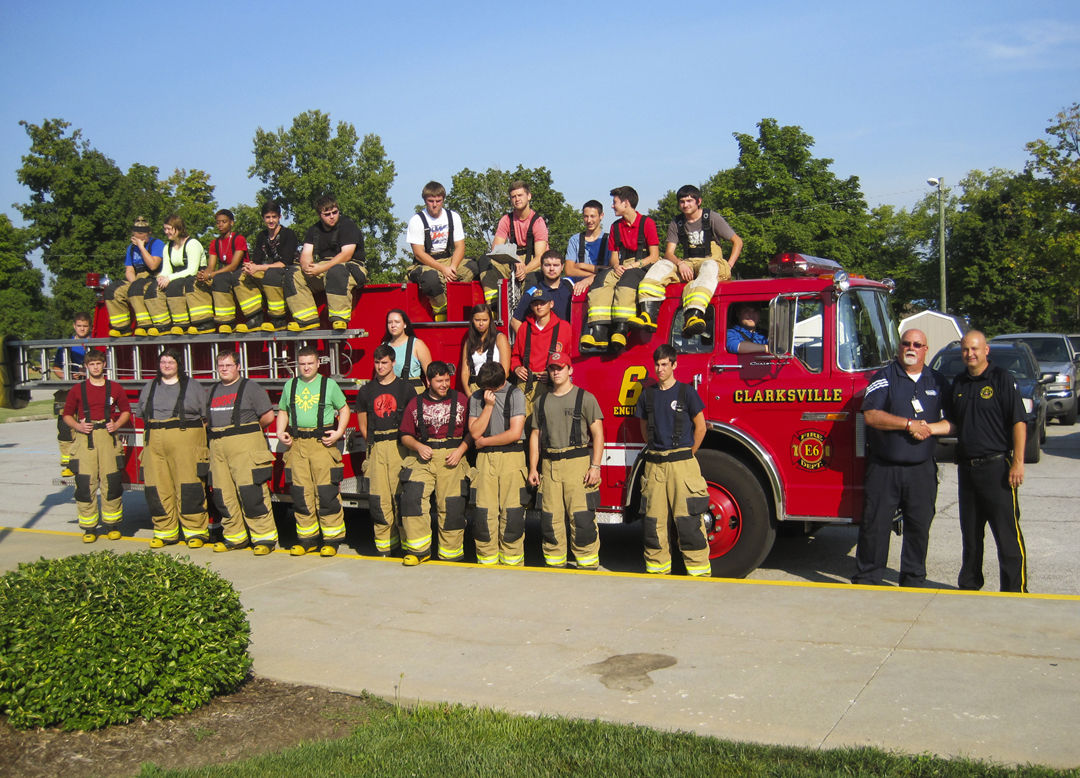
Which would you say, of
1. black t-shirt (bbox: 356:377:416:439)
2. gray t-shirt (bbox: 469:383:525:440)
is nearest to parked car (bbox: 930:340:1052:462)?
gray t-shirt (bbox: 469:383:525:440)

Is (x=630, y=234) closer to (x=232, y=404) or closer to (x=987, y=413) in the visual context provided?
(x=987, y=413)

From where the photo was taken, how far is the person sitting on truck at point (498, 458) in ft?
26.1

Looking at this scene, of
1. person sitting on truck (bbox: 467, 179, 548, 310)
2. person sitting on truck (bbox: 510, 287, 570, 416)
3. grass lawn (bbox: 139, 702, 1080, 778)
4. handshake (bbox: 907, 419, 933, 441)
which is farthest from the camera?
person sitting on truck (bbox: 467, 179, 548, 310)

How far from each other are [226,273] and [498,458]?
11.9 feet

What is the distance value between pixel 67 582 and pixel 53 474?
13.4m

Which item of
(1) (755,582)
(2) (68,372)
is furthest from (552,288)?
(2) (68,372)

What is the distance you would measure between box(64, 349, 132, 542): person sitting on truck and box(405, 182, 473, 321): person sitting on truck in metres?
3.53

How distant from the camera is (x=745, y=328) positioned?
7848 millimetres

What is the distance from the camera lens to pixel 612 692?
5.03 metres

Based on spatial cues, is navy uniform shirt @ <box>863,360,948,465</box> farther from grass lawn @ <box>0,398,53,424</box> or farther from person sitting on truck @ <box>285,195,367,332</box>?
grass lawn @ <box>0,398,53,424</box>

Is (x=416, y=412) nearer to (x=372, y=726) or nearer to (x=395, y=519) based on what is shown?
(x=395, y=519)

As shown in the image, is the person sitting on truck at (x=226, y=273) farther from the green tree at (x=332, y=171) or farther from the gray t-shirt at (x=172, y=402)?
the green tree at (x=332, y=171)

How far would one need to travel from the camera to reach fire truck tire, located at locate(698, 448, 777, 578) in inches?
303

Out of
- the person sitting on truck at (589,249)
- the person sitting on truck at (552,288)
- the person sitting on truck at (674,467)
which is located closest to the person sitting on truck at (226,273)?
the person sitting on truck at (552,288)
